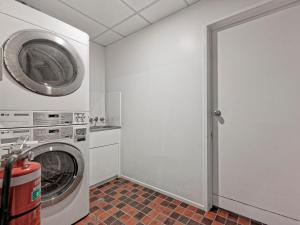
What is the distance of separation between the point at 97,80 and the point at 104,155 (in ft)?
4.05

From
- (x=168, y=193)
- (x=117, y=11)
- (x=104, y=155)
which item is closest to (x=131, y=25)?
(x=117, y=11)

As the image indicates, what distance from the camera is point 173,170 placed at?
173 centimetres

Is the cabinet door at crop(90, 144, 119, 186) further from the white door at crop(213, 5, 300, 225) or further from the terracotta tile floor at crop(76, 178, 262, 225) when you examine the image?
the white door at crop(213, 5, 300, 225)

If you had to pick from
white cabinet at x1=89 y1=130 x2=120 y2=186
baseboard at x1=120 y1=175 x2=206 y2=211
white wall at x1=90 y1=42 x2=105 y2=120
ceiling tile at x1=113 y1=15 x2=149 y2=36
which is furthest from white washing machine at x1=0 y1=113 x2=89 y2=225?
ceiling tile at x1=113 y1=15 x2=149 y2=36

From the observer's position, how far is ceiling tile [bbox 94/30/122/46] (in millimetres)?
2177

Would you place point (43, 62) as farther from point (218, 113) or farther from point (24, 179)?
point (218, 113)

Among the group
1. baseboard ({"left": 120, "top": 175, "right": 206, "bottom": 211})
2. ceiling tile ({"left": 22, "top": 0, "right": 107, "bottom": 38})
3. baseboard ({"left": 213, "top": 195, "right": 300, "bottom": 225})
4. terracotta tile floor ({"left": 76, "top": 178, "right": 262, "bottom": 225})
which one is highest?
ceiling tile ({"left": 22, "top": 0, "right": 107, "bottom": 38})

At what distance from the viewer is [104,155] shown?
205 centimetres

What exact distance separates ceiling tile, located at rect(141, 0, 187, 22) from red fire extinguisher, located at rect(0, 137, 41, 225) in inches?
68.8

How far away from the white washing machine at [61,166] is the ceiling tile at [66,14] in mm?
1253

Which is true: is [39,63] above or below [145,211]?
above

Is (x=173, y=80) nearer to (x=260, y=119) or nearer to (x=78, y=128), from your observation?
(x=260, y=119)

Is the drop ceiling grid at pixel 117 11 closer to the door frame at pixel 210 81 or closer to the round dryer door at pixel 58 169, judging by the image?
the door frame at pixel 210 81

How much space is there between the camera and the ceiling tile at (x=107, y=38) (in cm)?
218
